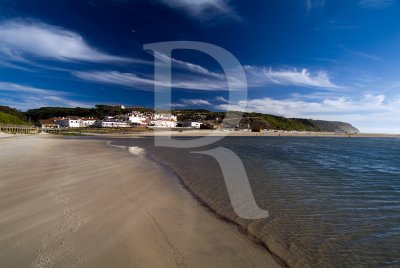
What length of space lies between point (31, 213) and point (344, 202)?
7.58 meters

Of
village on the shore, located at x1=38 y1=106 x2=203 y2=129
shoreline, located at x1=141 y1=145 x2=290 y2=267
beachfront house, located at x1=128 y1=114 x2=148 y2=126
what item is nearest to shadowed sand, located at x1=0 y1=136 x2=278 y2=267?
shoreline, located at x1=141 y1=145 x2=290 y2=267

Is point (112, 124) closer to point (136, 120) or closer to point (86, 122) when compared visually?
point (136, 120)

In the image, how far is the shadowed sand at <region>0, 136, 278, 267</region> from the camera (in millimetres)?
3625

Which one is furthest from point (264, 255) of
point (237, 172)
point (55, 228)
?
point (237, 172)

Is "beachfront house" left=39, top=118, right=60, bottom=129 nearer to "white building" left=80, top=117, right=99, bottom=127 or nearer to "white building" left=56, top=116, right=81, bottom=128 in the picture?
"white building" left=56, top=116, right=81, bottom=128

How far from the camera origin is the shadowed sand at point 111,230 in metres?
3.62

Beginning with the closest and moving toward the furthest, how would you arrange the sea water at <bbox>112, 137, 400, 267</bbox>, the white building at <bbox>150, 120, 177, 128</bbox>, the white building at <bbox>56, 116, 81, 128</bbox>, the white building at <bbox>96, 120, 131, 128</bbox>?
the sea water at <bbox>112, 137, 400, 267</bbox> → the white building at <bbox>96, 120, 131, 128</bbox> → the white building at <bbox>56, 116, 81, 128</bbox> → the white building at <bbox>150, 120, 177, 128</bbox>

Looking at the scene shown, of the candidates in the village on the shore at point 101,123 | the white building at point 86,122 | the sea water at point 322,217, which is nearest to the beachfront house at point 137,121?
the village on the shore at point 101,123

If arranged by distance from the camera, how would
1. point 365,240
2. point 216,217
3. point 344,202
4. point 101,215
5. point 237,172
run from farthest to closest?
1. point 237,172
2. point 344,202
3. point 216,217
4. point 101,215
5. point 365,240

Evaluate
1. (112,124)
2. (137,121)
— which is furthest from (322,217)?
(137,121)

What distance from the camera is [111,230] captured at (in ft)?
14.9

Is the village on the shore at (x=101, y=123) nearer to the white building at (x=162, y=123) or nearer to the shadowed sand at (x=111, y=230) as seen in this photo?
the white building at (x=162, y=123)

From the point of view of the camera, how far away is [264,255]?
13.7ft

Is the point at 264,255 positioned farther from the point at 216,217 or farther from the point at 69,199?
A: the point at 69,199
